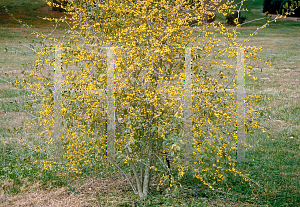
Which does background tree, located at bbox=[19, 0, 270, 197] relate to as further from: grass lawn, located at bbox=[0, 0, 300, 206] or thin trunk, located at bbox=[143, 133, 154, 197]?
grass lawn, located at bbox=[0, 0, 300, 206]

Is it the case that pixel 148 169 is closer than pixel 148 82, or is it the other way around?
pixel 148 82

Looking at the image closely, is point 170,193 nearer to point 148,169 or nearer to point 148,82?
point 148,169

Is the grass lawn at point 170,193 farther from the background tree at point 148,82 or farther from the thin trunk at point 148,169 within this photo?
the background tree at point 148,82

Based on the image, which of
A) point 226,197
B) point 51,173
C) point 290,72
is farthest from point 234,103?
point 290,72

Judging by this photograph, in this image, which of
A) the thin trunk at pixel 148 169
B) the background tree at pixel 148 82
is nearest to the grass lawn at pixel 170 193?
the thin trunk at pixel 148 169

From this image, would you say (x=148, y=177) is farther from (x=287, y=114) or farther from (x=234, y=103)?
(x=287, y=114)

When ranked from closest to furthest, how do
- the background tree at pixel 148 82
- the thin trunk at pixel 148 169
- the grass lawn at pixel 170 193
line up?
the background tree at pixel 148 82 < the thin trunk at pixel 148 169 < the grass lawn at pixel 170 193

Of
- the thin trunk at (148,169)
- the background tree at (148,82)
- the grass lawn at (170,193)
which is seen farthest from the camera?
the grass lawn at (170,193)

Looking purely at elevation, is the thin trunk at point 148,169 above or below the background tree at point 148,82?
below

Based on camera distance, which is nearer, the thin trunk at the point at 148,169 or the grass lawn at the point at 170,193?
the thin trunk at the point at 148,169

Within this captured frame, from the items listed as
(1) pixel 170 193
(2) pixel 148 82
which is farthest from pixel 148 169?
(2) pixel 148 82

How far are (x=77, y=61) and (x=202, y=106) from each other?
5.22 feet

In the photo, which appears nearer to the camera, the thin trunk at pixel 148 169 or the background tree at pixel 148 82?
the background tree at pixel 148 82

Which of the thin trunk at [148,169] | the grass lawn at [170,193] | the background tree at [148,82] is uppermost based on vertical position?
the background tree at [148,82]
